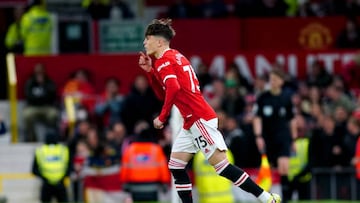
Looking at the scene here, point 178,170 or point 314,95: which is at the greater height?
point 178,170

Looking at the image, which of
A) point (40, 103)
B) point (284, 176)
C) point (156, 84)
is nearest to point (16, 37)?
point (40, 103)

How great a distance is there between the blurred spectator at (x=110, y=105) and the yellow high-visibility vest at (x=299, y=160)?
3.94m

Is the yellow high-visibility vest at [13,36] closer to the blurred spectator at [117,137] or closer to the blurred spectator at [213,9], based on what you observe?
the blurred spectator at [213,9]

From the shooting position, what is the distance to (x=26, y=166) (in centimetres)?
2392

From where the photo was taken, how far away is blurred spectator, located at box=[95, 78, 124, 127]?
78.3 feet

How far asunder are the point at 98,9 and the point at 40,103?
2928 millimetres

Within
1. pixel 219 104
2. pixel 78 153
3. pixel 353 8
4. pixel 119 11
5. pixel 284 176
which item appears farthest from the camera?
pixel 353 8

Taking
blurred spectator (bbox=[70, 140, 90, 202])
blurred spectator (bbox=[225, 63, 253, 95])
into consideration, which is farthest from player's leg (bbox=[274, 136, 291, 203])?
blurred spectator (bbox=[225, 63, 253, 95])

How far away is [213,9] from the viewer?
2700cm

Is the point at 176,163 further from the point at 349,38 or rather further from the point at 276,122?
the point at 349,38

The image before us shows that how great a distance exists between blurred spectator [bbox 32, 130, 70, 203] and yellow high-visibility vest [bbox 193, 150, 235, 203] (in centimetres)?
203

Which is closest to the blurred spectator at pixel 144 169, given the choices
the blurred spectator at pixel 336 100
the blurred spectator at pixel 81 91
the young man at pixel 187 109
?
the blurred spectator at pixel 336 100

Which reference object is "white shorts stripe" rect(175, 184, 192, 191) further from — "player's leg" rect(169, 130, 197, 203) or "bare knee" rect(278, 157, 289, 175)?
"bare knee" rect(278, 157, 289, 175)

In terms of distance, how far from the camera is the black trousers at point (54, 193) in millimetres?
21250
